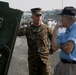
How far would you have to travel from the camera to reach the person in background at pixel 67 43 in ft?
15.5

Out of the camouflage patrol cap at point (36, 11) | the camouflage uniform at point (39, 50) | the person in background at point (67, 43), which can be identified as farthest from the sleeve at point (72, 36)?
the camouflage patrol cap at point (36, 11)

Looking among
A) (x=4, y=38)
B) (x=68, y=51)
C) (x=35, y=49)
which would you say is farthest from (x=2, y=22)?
(x=35, y=49)

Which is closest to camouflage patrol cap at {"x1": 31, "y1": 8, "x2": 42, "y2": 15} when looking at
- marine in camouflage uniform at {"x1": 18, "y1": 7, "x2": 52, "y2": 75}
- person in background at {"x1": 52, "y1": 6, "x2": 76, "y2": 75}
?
marine in camouflage uniform at {"x1": 18, "y1": 7, "x2": 52, "y2": 75}

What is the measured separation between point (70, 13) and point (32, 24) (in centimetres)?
174

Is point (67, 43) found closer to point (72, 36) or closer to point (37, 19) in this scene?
point (72, 36)

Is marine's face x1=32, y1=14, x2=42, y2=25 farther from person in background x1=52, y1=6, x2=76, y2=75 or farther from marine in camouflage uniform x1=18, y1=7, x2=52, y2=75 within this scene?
person in background x1=52, y1=6, x2=76, y2=75

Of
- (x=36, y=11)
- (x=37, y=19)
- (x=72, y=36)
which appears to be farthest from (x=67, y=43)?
(x=36, y=11)

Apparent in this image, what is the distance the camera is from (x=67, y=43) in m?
4.71

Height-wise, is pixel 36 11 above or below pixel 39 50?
above

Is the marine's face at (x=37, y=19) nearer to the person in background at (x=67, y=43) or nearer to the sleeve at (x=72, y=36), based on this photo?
the person in background at (x=67, y=43)

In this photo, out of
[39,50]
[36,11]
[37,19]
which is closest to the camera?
[39,50]

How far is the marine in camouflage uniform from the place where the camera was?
248 inches

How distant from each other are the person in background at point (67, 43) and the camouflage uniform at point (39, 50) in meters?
1.33

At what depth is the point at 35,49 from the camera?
6305 mm
